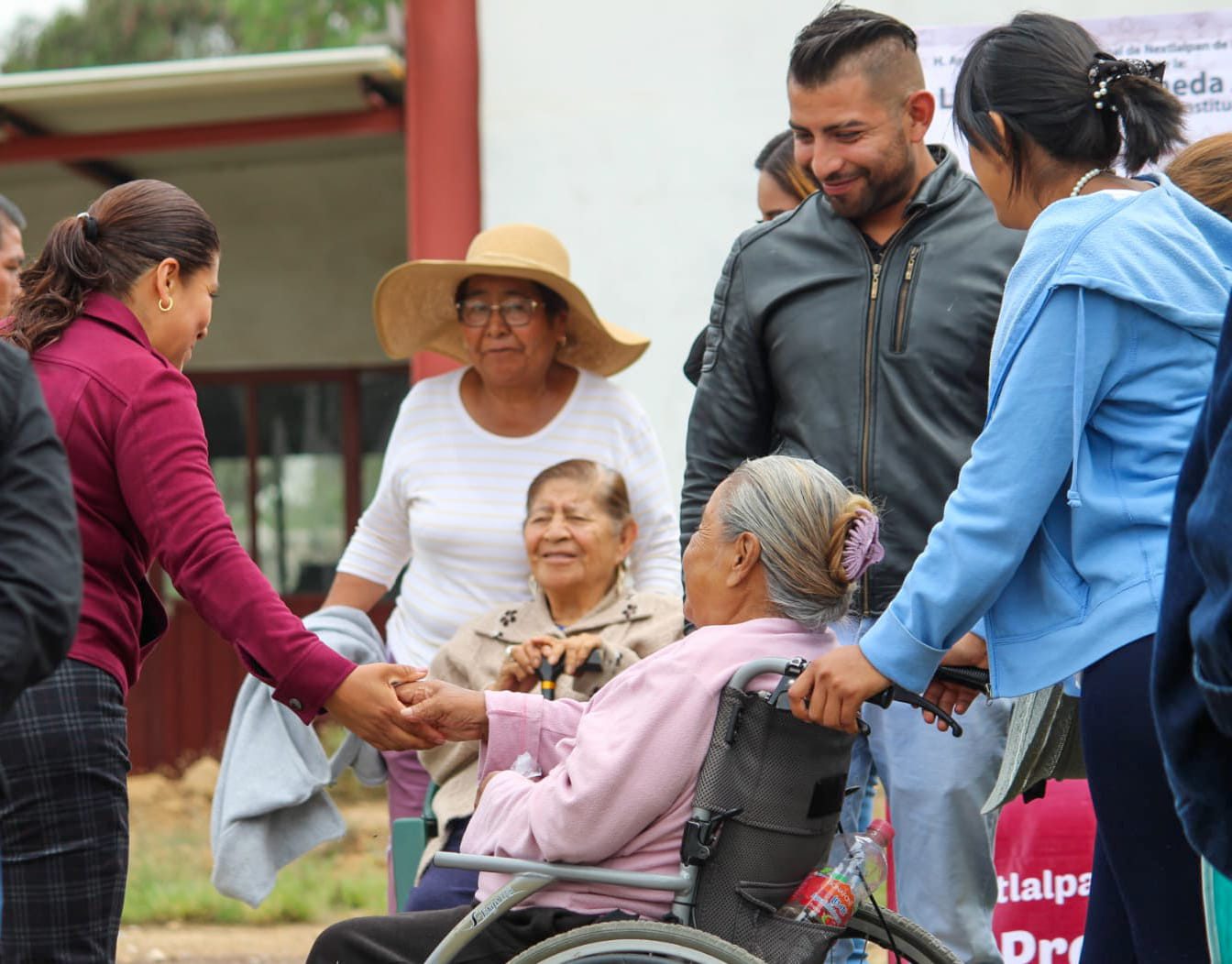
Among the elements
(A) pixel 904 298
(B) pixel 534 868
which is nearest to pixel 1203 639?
(B) pixel 534 868

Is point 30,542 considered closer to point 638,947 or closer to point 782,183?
point 638,947

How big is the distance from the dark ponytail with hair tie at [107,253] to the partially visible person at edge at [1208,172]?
1796 millimetres

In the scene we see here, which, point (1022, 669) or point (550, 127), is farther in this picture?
point (550, 127)

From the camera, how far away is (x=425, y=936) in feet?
9.86

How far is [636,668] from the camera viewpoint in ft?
9.70

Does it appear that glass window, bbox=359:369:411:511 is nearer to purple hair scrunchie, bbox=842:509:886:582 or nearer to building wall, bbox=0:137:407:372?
building wall, bbox=0:137:407:372

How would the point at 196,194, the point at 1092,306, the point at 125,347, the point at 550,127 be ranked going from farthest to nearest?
the point at 196,194 < the point at 550,127 < the point at 125,347 < the point at 1092,306

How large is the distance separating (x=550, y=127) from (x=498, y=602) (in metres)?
2.78

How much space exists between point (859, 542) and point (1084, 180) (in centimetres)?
70

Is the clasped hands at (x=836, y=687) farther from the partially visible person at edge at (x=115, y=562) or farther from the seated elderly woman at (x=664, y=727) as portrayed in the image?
the partially visible person at edge at (x=115, y=562)

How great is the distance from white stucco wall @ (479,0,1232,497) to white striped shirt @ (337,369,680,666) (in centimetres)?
188

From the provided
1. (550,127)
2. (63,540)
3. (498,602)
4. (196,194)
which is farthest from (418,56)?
(63,540)

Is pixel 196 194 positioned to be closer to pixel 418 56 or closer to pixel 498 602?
pixel 418 56

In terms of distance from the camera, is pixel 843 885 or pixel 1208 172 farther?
pixel 1208 172
